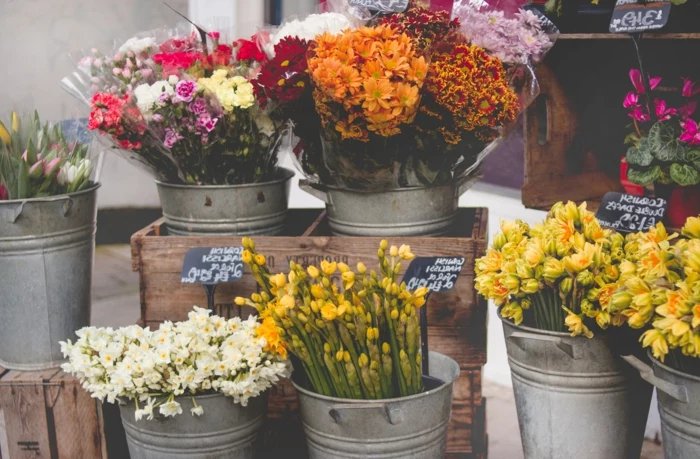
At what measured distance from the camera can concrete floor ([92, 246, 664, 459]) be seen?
2555 millimetres

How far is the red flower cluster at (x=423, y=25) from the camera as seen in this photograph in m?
1.86

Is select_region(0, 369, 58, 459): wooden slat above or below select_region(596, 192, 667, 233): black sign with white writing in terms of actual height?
below

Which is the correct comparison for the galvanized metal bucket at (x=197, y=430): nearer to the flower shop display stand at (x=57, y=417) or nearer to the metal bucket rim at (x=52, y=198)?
the flower shop display stand at (x=57, y=417)

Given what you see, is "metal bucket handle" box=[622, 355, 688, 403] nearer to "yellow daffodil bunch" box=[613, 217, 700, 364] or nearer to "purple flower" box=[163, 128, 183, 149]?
"yellow daffodil bunch" box=[613, 217, 700, 364]

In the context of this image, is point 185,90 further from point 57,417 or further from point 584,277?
point 584,277

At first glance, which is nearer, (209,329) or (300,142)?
(209,329)

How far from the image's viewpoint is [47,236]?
82.8 inches

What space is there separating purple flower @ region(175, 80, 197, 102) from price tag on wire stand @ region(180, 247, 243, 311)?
1.18ft

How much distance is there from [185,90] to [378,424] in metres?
0.89

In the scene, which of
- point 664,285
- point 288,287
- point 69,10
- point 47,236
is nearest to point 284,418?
point 288,287

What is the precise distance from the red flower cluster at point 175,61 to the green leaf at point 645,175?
1160 mm

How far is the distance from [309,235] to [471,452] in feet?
2.26

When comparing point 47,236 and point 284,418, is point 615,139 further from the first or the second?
point 47,236

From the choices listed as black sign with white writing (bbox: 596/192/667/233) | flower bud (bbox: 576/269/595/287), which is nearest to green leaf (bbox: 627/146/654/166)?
black sign with white writing (bbox: 596/192/667/233)
